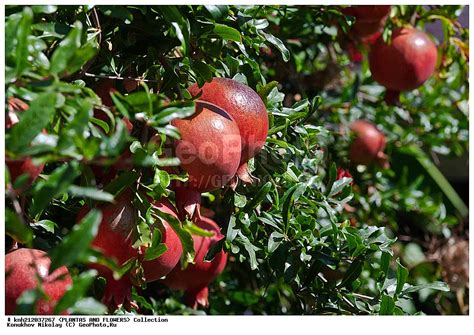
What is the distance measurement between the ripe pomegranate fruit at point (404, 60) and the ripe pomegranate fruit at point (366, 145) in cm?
22

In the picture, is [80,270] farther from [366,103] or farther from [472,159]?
[366,103]

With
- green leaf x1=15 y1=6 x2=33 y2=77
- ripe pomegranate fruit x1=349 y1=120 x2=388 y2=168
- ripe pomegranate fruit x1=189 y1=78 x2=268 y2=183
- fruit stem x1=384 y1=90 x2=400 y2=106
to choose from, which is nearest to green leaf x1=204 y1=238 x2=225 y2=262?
ripe pomegranate fruit x1=189 y1=78 x2=268 y2=183

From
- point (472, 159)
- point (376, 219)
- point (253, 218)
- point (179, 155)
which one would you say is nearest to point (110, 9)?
point (179, 155)

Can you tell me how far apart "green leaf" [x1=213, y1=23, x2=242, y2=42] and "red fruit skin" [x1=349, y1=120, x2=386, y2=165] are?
77 cm

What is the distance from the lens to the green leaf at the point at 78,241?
1.37 ft

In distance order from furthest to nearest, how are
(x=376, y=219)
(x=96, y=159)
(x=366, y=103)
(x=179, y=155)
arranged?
(x=366, y=103), (x=376, y=219), (x=179, y=155), (x=96, y=159)

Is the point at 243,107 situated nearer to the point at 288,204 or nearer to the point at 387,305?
the point at 288,204

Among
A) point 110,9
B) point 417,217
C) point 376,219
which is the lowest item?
point 417,217

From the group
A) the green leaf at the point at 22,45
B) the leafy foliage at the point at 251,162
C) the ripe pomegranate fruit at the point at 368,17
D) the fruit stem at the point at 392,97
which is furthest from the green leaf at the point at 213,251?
the fruit stem at the point at 392,97

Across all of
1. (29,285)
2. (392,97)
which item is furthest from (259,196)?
(392,97)

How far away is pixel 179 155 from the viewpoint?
644mm

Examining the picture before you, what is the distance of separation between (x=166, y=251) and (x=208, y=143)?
0.41 ft

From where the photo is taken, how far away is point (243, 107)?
0.67m
